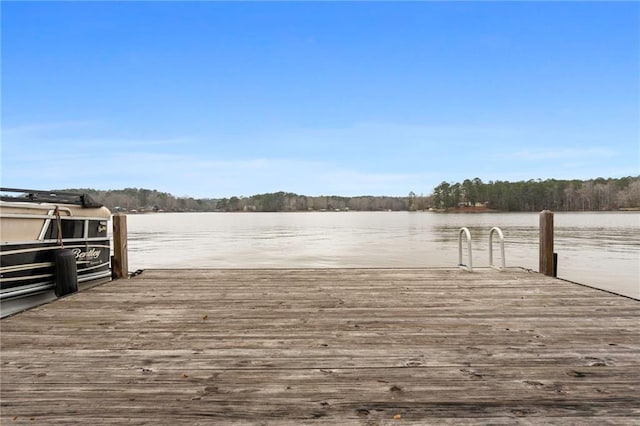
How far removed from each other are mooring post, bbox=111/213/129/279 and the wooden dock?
4.21ft

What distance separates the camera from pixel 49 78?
19.7 meters

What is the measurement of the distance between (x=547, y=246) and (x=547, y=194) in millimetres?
111132

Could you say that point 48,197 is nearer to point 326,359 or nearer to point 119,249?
point 119,249

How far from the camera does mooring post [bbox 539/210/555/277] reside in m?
6.38

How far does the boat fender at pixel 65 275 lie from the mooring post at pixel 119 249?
819 millimetres

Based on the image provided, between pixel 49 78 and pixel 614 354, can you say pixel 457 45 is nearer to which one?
pixel 49 78

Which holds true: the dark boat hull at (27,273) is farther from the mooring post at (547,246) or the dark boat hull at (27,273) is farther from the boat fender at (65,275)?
the mooring post at (547,246)

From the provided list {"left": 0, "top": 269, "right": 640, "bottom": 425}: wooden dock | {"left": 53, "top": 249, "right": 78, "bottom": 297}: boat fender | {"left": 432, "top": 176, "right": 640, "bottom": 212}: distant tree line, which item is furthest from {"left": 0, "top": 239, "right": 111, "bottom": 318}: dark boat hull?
{"left": 432, "top": 176, "right": 640, "bottom": 212}: distant tree line

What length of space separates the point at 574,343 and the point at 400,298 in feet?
6.50

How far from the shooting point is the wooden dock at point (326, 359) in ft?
6.98

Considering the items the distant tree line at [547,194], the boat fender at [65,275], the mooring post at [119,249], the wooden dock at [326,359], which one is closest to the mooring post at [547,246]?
the wooden dock at [326,359]

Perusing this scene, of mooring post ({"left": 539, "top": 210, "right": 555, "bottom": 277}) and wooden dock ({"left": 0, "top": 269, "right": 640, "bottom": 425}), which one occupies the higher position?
mooring post ({"left": 539, "top": 210, "right": 555, "bottom": 277})

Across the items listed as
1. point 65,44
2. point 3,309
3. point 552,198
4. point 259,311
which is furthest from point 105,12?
point 552,198

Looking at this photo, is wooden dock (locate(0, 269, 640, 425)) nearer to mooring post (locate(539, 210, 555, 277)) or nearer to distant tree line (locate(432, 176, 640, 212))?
mooring post (locate(539, 210, 555, 277))
